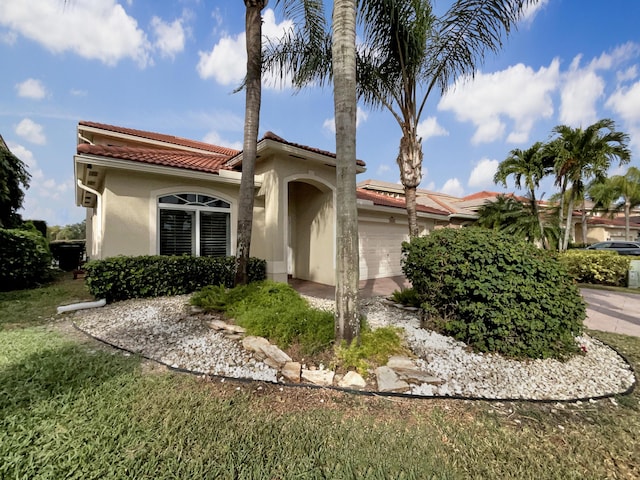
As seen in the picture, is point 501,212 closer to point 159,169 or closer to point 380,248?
point 380,248

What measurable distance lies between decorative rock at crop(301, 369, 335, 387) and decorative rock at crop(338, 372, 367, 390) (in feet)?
0.52

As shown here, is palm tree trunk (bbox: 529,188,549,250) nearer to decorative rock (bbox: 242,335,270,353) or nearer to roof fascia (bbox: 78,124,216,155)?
decorative rock (bbox: 242,335,270,353)

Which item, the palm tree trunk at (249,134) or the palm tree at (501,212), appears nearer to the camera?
the palm tree trunk at (249,134)

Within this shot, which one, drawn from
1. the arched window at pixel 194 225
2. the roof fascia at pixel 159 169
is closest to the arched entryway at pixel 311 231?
the roof fascia at pixel 159 169

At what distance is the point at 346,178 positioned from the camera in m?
4.21

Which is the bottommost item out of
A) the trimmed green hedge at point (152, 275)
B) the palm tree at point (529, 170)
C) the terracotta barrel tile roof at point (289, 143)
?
the trimmed green hedge at point (152, 275)

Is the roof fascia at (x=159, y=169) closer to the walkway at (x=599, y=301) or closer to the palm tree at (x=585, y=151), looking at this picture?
the walkway at (x=599, y=301)

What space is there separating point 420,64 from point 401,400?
26.1 ft

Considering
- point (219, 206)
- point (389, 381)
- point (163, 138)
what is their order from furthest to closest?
point (163, 138) < point (219, 206) < point (389, 381)

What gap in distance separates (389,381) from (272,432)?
167 centimetres

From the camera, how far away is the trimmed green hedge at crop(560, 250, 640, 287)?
1266 centimetres

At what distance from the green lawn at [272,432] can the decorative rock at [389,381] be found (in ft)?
0.63

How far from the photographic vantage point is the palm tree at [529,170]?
53.2ft

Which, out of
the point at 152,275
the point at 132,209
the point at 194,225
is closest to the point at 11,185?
the point at 132,209
